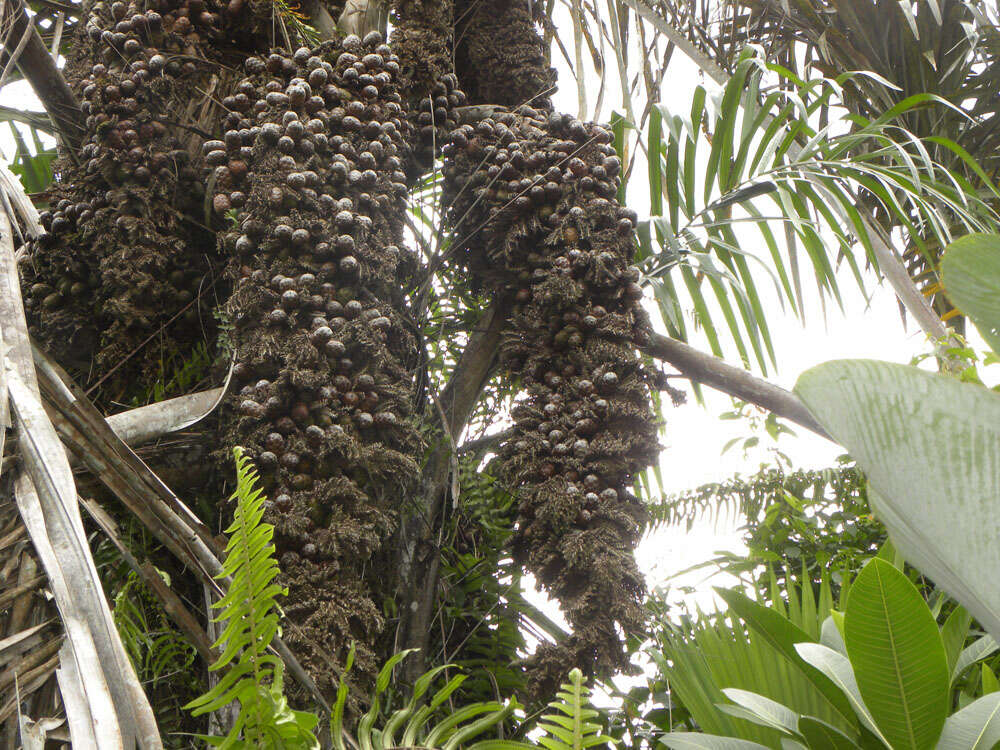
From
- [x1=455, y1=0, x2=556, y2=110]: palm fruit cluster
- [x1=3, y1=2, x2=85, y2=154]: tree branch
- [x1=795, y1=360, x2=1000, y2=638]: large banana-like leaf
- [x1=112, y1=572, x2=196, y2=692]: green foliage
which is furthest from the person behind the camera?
[x1=455, y1=0, x2=556, y2=110]: palm fruit cluster

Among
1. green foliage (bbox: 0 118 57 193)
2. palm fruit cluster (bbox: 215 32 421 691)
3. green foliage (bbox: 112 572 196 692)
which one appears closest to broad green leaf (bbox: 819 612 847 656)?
palm fruit cluster (bbox: 215 32 421 691)

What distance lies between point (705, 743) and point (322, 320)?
29.2 inches

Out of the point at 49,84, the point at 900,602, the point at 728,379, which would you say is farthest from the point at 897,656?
the point at 49,84

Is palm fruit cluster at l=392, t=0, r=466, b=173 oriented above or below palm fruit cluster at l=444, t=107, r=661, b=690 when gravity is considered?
above

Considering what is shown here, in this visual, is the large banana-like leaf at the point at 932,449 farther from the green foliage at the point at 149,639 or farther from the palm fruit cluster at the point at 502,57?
the palm fruit cluster at the point at 502,57

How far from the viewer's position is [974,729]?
0.80 m

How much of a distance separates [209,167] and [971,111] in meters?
3.10

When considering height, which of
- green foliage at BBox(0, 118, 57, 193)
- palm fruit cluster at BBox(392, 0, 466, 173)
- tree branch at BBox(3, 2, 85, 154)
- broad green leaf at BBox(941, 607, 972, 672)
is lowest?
broad green leaf at BBox(941, 607, 972, 672)

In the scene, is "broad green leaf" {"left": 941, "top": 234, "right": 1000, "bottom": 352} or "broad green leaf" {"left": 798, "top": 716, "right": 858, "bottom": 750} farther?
"broad green leaf" {"left": 798, "top": 716, "right": 858, "bottom": 750}

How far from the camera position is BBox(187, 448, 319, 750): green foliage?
736 mm

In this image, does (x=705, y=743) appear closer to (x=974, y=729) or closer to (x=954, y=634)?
(x=974, y=729)

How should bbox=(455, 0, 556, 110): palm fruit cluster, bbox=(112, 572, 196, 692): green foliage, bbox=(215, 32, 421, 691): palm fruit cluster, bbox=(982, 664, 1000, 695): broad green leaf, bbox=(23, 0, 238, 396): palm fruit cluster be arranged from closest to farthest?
1. bbox=(982, 664, 1000, 695): broad green leaf
2. bbox=(215, 32, 421, 691): palm fruit cluster
3. bbox=(112, 572, 196, 692): green foliage
4. bbox=(23, 0, 238, 396): palm fruit cluster
5. bbox=(455, 0, 556, 110): palm fruit cluster

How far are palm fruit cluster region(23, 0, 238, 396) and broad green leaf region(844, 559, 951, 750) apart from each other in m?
1.20

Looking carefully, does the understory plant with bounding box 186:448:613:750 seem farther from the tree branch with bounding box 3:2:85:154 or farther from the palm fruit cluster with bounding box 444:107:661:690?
the tree branch with bounding box 3:2:85:154
